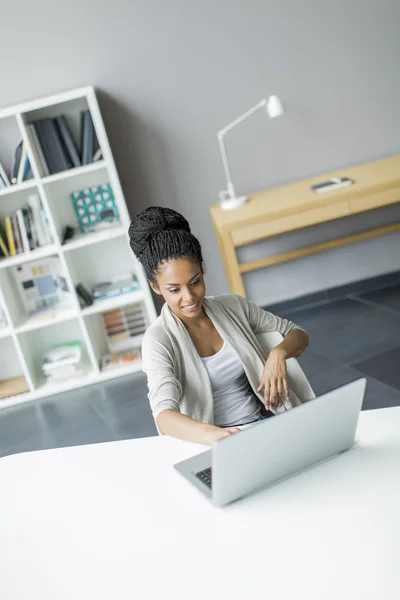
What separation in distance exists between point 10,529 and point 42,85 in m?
3.10

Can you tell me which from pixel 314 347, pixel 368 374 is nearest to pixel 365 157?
pixel 314 347

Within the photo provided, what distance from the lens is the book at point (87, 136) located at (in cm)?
375

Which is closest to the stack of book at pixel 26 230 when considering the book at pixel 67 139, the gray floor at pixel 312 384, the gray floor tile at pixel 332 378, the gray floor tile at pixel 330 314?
the book at pixel 67 139

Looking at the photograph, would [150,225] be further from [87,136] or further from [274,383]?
[87,136]

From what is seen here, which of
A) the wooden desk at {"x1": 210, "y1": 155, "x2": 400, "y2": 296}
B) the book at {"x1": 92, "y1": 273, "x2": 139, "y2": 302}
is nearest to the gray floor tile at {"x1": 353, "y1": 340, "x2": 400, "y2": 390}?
the wooden desk at {"x1": 210, "y1": 155, "x2": 400, "y2": 296}

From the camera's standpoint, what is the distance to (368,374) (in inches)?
124

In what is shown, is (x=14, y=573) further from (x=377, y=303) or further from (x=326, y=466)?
(x=377, y=303)

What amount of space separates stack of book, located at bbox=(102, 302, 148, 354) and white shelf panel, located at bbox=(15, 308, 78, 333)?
1.08 ft

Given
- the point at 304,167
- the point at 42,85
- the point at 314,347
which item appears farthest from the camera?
the point at 304,167

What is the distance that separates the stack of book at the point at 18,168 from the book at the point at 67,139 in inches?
9.0

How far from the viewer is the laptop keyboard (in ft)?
4.40

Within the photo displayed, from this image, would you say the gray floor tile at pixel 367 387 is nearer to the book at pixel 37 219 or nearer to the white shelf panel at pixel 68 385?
the white shelf panel at pixel 68 385

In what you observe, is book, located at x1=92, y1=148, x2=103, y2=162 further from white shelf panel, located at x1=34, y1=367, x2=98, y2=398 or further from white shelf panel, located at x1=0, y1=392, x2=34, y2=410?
white shelf panel, located at x1=0, y1=392, x2=34, y2=410

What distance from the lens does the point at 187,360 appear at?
175cm
